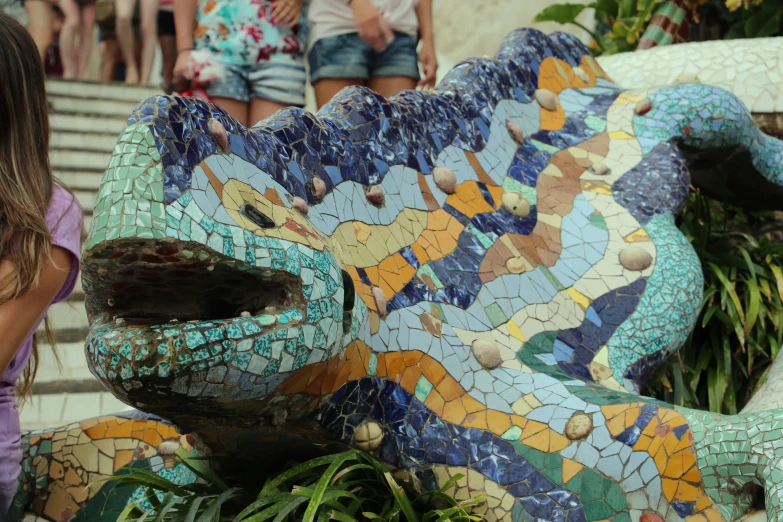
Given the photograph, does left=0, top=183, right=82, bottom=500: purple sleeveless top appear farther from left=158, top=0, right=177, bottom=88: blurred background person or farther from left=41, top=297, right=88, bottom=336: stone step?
left=158, top=0, right=177, bottom=88: blurred background person

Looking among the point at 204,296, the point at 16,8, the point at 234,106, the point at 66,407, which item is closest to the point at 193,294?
the point at 204,296

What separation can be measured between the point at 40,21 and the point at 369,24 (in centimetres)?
353

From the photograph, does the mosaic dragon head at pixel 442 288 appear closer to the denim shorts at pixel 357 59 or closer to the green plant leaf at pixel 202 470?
the green plant leaf at pixel 202 470

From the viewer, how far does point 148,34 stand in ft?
25.7

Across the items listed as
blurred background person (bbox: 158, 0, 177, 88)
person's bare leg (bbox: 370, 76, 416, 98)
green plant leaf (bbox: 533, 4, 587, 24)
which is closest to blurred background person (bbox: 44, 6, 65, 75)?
blurred background person (bbox: 158, 0, 177, 88)

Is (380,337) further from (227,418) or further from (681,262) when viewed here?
(681,262)

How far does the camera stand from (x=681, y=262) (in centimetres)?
374

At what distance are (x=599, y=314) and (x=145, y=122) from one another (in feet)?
5.74

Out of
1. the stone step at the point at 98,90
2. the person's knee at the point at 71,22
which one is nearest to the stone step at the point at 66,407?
the person's knee at the point at 71,22

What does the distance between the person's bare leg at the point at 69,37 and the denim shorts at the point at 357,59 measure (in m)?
3.54

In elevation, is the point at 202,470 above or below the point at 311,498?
below

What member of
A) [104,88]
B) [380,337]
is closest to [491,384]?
[380,337]

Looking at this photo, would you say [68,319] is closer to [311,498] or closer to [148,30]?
[148,30]

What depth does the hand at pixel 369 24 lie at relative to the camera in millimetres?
4375
